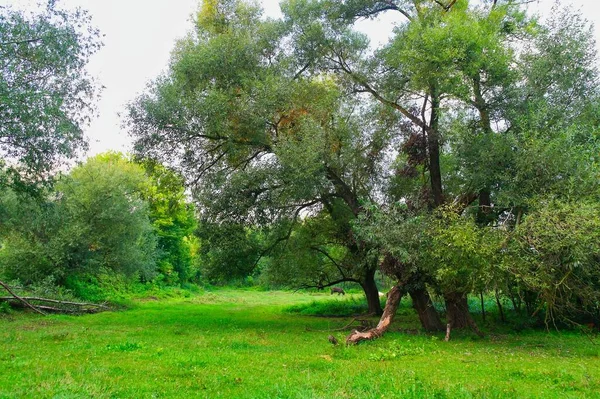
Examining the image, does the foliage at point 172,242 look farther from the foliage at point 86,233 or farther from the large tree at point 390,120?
the large tree at point 390,120

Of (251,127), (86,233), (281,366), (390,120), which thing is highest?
(390,120)

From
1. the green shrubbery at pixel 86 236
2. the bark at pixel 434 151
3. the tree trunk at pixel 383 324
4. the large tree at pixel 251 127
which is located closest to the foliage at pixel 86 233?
the green shrubbery at pixel 86 236

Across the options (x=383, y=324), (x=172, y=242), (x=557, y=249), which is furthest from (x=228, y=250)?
(x=172, y=242)

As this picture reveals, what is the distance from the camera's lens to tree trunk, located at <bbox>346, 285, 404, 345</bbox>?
1422 centimetres

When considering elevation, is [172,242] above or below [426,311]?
above

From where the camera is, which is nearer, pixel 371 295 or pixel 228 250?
pixel 228 250

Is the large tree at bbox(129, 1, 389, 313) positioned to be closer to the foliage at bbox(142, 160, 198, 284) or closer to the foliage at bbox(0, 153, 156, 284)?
the foliage at bbox(0, 153, 156, 284)

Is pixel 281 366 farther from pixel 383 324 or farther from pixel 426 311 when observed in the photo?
pixel 426 311

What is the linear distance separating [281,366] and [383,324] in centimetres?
698

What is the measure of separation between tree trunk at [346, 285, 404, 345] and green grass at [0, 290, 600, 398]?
36 centimetres

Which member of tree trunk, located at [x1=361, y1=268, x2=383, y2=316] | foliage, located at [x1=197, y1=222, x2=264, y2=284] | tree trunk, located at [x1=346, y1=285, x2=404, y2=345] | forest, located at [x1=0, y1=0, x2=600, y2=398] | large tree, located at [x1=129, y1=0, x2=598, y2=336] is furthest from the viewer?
tree trunk, located at [x1=361, y1=268, x2=383, y2=316]

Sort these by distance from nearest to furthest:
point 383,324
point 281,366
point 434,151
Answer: point 281,366 → point 383,324 → point 434,151

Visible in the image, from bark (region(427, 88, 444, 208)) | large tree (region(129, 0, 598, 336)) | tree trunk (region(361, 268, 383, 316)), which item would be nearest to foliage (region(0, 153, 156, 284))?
large tree (region(129, 0, 598, 336))

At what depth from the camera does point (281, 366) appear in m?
10.0
